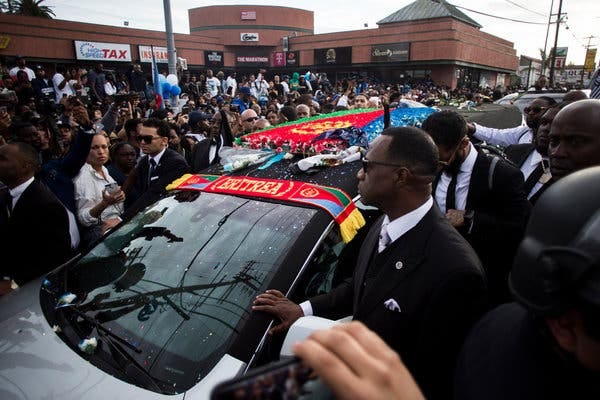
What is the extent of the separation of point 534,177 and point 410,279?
2125 mm

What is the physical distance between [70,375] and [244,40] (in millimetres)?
36969

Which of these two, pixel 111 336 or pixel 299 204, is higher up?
pixel 299 204

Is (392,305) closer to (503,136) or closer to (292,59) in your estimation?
(503,136)

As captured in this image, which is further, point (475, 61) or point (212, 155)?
point (475, 61)

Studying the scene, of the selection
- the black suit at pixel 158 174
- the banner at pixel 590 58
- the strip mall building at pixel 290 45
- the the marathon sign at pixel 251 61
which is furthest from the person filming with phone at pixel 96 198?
the banner at pixel 590 58

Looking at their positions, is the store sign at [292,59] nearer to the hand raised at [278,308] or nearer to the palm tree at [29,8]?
the palm tree at [29,8]

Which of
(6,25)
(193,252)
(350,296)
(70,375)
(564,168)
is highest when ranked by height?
(6,25)


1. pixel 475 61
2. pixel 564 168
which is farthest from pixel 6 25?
pixel 475 61

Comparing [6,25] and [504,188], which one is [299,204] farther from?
[6,25]

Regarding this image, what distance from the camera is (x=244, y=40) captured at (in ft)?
115

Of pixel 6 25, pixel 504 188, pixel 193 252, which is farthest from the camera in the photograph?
pixel 6 25

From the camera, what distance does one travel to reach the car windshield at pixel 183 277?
5.72 ft

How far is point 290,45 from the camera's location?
112 feet

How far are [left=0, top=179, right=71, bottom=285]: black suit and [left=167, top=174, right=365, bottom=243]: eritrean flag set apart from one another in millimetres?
1010
